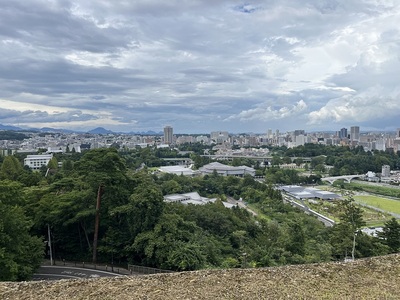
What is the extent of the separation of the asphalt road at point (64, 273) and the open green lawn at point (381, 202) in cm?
1954

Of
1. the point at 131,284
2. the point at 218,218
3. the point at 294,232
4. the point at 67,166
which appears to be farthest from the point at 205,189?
the point at 131,284

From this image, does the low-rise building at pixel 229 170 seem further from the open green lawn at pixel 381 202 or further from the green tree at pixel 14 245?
the green tree at pixel 14 245

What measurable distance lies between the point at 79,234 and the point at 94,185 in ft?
6.41

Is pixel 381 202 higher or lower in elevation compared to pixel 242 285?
lower

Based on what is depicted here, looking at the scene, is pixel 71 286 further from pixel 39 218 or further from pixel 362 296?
pixel 39 218

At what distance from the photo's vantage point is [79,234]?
11.3 m

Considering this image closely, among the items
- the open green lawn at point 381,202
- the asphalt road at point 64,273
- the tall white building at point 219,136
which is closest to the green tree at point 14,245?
the asphalt road at point 64,273

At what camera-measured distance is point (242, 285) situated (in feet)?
12.3

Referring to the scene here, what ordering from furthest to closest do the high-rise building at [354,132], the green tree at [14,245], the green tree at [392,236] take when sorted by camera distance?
1. the high-rise building at [354,132]
2. the green tree at [392,236]
3. the green tree at [14,245]

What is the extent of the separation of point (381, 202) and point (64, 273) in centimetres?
2356

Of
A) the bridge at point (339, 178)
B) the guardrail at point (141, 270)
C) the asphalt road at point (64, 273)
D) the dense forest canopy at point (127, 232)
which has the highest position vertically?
the dense forest canopy at point (127, 232)

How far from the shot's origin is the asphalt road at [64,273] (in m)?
9.24

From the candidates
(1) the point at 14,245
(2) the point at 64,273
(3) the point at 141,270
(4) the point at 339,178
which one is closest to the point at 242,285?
(1) the point at 14,245

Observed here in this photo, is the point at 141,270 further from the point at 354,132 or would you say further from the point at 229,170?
Result: the point at 354,132
